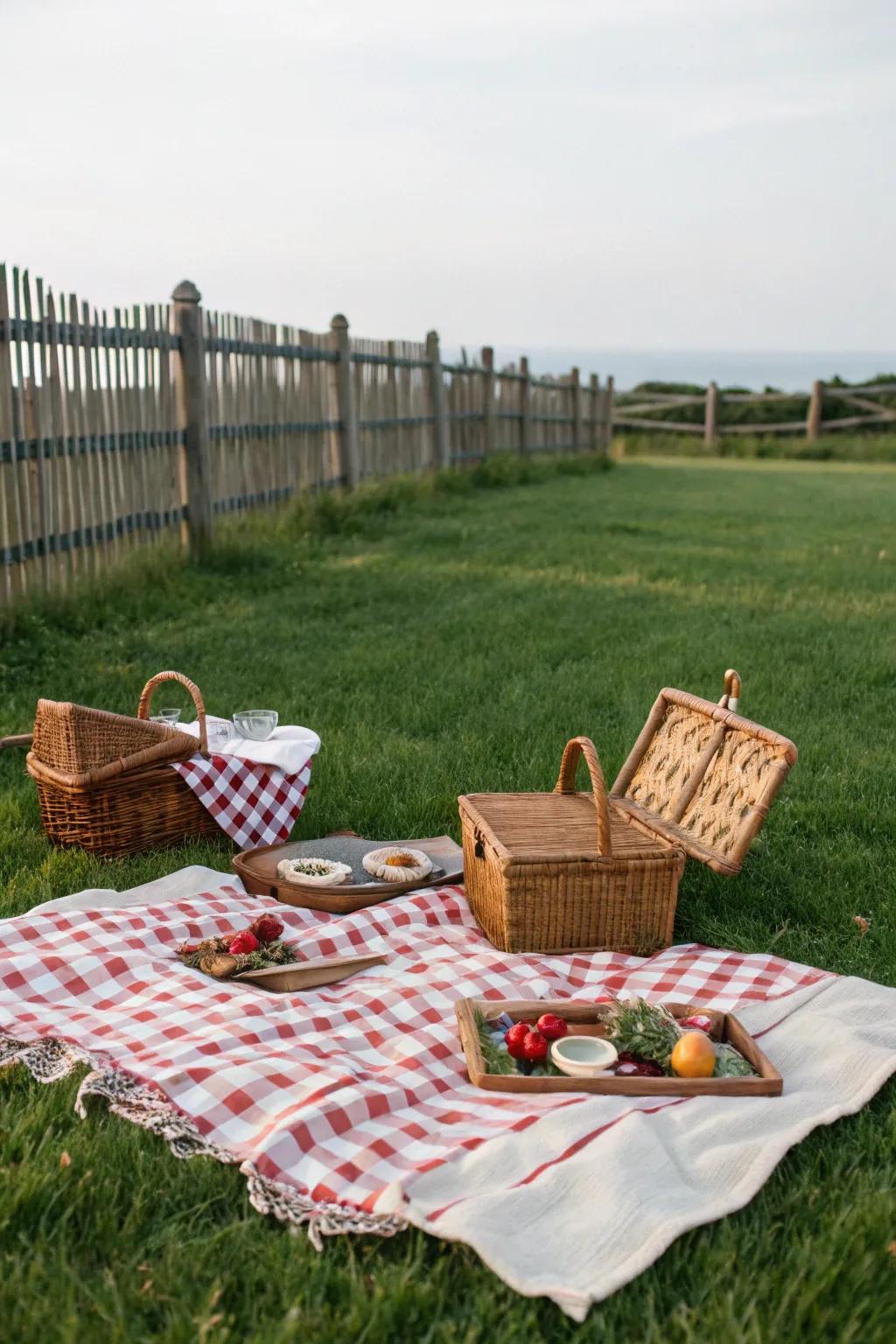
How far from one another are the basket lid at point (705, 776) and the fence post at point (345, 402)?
9.83m

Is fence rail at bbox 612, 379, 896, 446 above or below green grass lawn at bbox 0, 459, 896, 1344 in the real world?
above

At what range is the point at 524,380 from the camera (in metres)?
22.4

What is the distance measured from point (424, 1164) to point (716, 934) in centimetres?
169

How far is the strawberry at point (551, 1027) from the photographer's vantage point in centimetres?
315

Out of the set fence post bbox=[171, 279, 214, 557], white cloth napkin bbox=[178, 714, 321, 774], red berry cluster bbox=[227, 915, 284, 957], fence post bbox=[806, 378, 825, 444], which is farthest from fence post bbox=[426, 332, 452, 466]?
fence post bbox=[806, 378, 825, 444]

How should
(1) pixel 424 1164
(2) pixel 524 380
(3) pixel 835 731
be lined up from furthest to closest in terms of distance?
1. (2) pixel 524 380
2. (3) pixel 835 731
3. (1) pixel 424 1164

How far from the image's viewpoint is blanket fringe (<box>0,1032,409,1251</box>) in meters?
2.42

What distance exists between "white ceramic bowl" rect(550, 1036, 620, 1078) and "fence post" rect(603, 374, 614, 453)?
26425 millimetres

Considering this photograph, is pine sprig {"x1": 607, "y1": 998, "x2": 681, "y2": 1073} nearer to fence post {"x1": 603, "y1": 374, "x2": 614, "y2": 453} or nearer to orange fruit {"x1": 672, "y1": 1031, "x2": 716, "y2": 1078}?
orange fruit {"x1": 672, "y1": 1031, "x2": 716, "y2": 1078}

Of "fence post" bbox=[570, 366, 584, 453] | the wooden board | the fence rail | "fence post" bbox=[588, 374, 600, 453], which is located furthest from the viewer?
the fence rail

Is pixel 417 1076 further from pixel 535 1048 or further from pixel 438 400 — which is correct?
pixel 438 400

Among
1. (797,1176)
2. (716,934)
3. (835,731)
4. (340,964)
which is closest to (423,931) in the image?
(340,964)

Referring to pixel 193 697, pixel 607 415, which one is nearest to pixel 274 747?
pixel 193 697

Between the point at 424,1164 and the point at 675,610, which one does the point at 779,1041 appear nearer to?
the point at 424,1164
